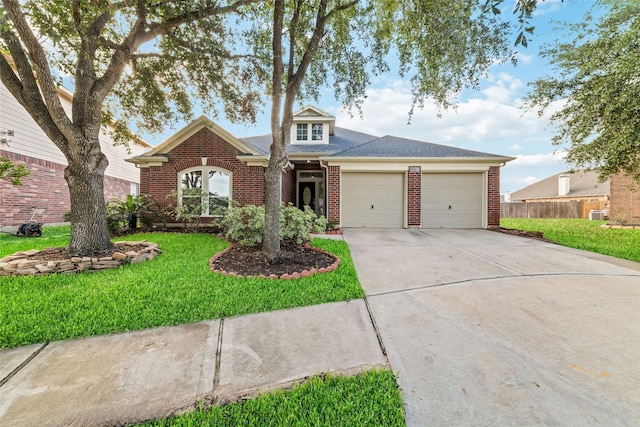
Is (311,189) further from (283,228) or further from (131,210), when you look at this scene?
(131,210)

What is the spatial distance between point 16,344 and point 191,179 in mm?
7623

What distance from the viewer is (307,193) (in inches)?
536

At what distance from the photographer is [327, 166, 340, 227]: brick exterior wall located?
1023 centimetres

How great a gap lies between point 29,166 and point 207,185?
689cm

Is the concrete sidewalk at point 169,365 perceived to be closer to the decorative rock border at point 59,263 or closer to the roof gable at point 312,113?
the decorative rock border at point 59,263

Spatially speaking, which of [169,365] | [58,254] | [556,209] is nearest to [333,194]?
[58,254]

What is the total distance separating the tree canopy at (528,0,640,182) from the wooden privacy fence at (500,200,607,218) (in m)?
15.4

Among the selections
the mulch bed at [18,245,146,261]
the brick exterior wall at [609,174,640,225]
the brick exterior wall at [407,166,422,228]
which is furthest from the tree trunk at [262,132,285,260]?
the brick exterior wall at [609,174,640,225]

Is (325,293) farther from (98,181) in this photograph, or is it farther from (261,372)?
(98,181)

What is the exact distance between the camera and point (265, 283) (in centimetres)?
414

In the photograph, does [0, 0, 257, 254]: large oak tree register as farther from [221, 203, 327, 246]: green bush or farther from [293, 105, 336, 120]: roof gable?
[293, 105, 336, 120]: roof gable

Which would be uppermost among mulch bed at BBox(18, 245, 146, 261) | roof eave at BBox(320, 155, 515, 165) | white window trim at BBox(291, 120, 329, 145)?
white window trim at BBox(291, 120, 329, 145)

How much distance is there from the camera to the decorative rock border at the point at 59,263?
444 centimetres

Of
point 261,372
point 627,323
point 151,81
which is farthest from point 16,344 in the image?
point 151,81
